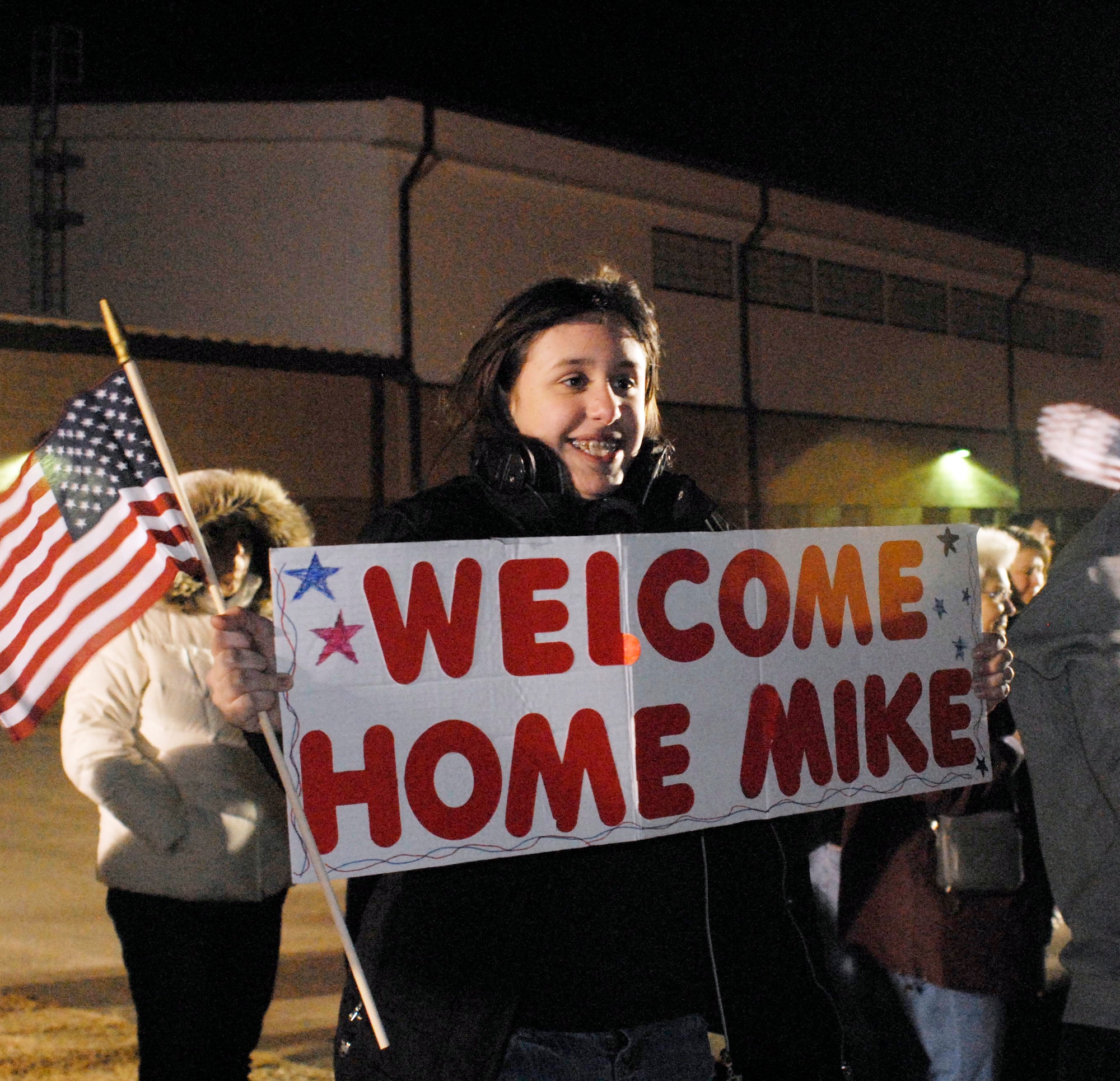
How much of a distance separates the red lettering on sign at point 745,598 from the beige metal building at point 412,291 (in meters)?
12.7

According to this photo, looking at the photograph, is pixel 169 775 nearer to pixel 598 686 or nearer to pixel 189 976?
pixel 189 976

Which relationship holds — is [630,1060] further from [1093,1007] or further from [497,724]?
[1093,1007]

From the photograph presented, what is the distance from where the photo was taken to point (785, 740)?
2.57m

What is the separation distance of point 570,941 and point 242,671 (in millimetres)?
646

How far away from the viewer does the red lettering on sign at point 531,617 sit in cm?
235

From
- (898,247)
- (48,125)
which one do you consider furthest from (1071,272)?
(48,125)

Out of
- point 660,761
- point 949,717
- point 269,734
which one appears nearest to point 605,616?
point 660,761

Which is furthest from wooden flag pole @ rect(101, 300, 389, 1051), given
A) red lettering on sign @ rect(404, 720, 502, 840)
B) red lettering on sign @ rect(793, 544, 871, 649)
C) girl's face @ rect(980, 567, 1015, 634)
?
girl's face @ rect(980, 567, 1015, 634)

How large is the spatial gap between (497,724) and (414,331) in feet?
48.8

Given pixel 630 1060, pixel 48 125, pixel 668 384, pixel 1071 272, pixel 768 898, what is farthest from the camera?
pixel 1071 272

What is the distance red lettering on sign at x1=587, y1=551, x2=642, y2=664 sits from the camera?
2.41m

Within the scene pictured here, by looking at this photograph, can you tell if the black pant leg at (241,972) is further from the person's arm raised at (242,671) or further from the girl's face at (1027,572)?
the girl's face at (1027,572)

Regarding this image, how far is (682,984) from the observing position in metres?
2.18

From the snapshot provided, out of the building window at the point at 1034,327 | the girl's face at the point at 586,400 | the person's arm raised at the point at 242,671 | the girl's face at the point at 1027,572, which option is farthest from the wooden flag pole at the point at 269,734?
the building window at the point at 1034,327
